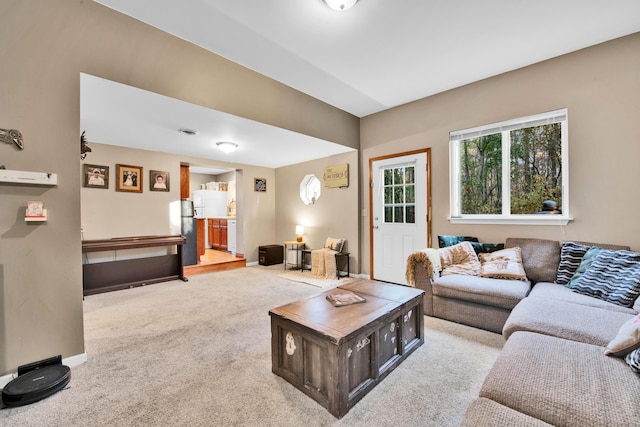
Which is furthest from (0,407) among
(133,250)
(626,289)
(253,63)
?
(626,289)

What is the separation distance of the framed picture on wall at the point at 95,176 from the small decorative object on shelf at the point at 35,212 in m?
2.61

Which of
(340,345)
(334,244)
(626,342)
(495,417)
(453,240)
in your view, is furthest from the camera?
(334,244)

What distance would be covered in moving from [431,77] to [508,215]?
193cm

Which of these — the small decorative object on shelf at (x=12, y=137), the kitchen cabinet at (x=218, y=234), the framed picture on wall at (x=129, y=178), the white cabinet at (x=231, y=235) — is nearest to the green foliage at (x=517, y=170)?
the small decorative object on shelf at (x=12, y=137)

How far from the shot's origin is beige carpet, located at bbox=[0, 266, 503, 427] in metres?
1.50

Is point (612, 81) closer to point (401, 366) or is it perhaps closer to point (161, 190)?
point (401, 366)

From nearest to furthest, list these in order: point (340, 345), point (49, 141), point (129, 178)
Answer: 1. point (340, 345)
2. point (49, 141)
3. point (129, 178)

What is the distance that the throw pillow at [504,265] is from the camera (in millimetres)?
2664

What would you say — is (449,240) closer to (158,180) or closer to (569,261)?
(569,261)

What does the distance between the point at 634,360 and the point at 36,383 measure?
329 centimetres

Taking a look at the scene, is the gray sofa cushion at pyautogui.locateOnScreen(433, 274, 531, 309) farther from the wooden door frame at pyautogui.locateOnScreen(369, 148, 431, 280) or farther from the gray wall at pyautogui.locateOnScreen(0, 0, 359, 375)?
the gray wall at pyautogui.locateOnScreen(0, 0, 359, 375)

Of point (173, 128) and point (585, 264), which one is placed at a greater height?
point (173, 128)

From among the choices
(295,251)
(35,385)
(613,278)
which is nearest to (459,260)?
(613,278)

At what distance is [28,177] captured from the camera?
185cm
